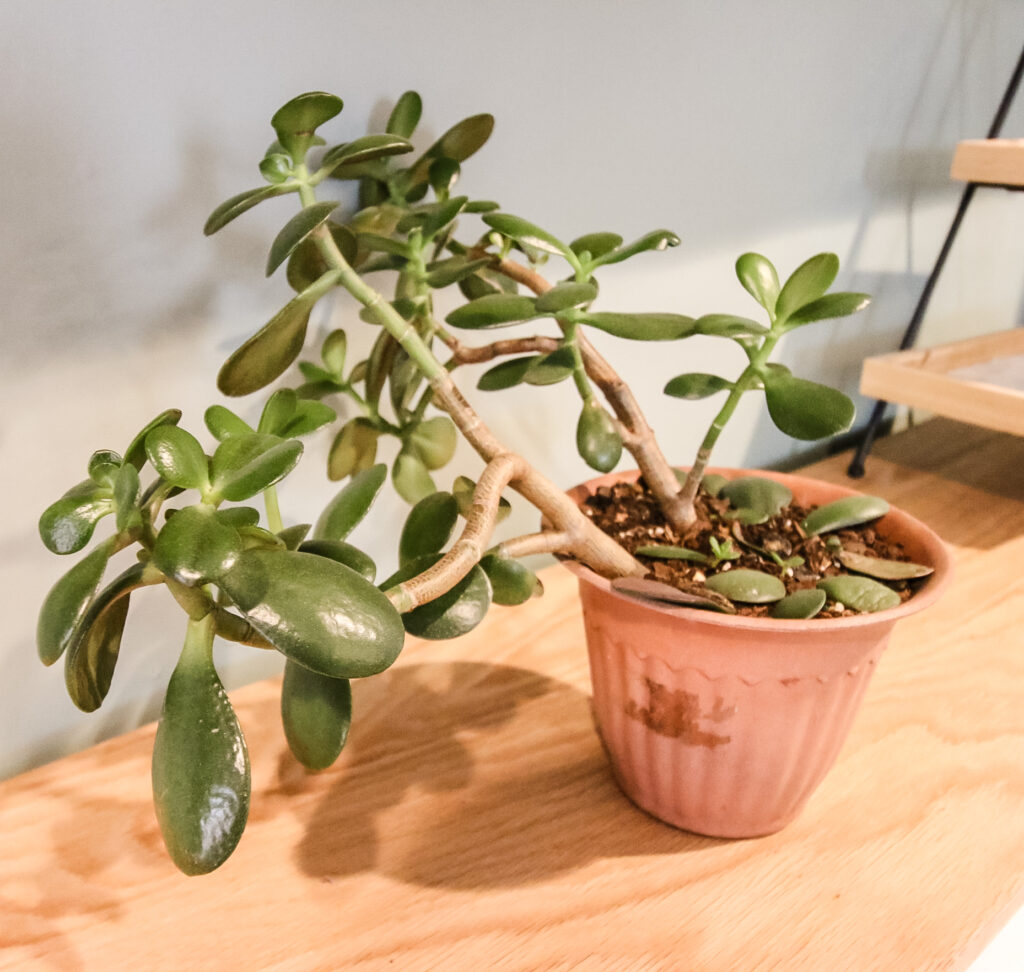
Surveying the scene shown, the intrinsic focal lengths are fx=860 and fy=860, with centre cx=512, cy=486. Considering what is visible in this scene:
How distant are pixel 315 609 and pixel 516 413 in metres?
0.58

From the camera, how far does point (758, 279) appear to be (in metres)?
0.59

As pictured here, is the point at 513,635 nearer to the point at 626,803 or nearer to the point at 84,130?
the point at 626,803

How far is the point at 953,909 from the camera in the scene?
1.84 feet

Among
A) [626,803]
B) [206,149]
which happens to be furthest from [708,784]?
[206,149]

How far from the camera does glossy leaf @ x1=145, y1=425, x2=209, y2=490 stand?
0.40 meters

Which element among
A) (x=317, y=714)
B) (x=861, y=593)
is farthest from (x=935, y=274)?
(x=317, y=714)

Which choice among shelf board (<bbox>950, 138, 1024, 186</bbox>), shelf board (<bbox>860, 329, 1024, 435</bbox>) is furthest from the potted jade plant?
shelf board (<bbox>950, 138, 1024, 186</bbox>)

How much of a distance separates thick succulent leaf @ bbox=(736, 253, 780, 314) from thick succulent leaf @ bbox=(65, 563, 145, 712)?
0.42 m

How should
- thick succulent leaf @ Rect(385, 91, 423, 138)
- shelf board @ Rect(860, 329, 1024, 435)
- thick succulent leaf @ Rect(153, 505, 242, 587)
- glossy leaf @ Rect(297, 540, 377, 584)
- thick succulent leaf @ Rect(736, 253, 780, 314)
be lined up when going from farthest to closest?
shelf board @ Rect(860, 329, 1024, 435) → thick succulent leaf @ Rect(385, 91, 423, 138) → thick succulent leaf @ Rect(736, 253, 780, 314) → glossy leaf @ Rect(297, 540, 377, 584) → thick succulent leaf @ Rect(153, 505, 242, 587)

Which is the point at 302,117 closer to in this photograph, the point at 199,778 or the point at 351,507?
the point at 351,507

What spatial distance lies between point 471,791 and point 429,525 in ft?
0.76

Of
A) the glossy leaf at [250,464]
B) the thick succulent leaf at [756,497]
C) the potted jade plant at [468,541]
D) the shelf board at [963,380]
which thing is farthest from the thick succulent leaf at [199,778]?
the shelf board at [963,380]

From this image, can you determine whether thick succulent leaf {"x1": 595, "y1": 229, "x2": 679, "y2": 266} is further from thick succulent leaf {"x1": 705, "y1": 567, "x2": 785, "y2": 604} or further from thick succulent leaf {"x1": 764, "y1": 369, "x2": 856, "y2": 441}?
thick succulent leaf {"x1": 705, "y1": 567, "x2": 785, "y2": 604}

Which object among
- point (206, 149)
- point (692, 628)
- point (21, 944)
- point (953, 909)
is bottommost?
point (21, 944)
